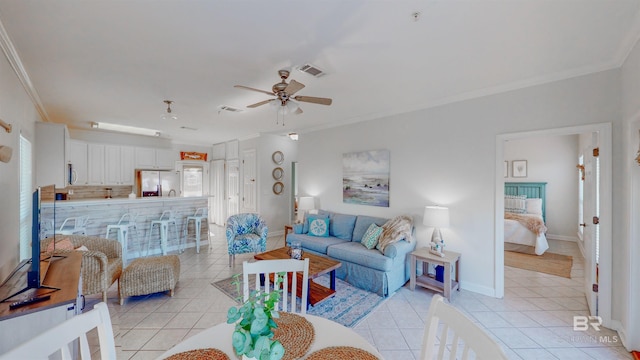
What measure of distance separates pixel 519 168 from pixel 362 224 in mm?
4824

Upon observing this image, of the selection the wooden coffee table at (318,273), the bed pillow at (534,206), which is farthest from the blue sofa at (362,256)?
the bed pillow at (534,206)

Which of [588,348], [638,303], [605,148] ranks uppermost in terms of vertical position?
[605,148]

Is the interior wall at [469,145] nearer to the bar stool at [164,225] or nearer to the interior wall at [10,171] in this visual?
the bar stool at [164,225]

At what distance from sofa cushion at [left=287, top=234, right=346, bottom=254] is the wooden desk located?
9.14 feet

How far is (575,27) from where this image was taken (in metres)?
1.97

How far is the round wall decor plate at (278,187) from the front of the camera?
6551mm

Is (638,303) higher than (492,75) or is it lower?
lower

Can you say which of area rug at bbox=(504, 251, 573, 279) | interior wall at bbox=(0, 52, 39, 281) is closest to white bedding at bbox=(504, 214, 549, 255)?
area rug at bbox=(504, 251, 573, 279)

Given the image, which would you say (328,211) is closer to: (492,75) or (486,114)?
(486,114)

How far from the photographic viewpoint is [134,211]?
4531 mm

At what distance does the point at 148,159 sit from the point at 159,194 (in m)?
0.95

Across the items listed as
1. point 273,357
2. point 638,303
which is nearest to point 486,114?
point 638,303

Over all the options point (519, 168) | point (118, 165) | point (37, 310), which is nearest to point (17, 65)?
point (37, 310)

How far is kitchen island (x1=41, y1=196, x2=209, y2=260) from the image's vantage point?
3.91 meters
